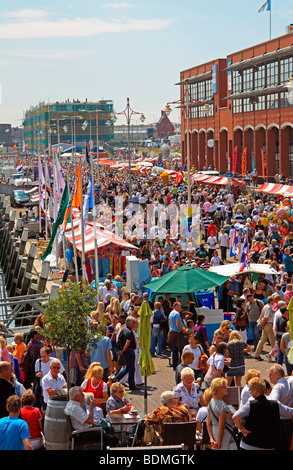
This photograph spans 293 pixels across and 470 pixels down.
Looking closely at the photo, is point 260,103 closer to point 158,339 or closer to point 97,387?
point 158,339

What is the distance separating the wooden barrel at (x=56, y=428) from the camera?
873cm

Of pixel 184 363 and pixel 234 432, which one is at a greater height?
pixel 184 363

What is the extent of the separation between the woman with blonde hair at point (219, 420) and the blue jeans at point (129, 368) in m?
4.57


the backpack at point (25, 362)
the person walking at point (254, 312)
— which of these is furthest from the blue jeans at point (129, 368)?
the person walking at point (254, 312)

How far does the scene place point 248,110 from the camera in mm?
65812

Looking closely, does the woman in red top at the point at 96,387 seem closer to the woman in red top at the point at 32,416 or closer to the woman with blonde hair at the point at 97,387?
the woman with blonde hair at the point at 97,387

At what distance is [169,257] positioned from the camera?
21.5 metres

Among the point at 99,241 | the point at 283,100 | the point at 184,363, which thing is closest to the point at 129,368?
the point at 184,363

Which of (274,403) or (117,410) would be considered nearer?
(274,403)

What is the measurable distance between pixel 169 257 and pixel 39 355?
10.3 meters

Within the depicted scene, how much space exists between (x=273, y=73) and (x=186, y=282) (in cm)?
4533

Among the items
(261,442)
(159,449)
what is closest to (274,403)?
(261,442)

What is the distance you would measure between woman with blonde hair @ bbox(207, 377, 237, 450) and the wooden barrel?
1.77 m

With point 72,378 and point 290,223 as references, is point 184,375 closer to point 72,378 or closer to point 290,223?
point 72,378
